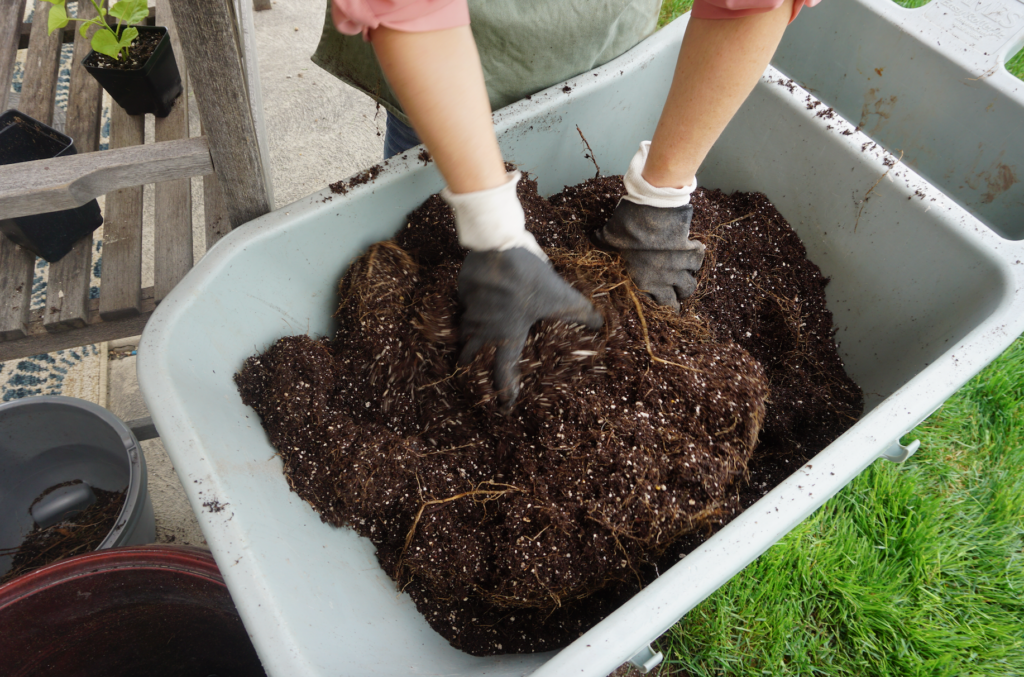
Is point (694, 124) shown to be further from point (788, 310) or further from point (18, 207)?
point (18, 207)

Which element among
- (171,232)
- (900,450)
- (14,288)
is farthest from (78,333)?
(900,450)

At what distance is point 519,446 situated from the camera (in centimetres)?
88

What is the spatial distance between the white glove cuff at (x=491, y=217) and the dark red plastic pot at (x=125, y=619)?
2.10 ft

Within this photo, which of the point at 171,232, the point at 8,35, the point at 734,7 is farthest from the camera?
the point at 8,35

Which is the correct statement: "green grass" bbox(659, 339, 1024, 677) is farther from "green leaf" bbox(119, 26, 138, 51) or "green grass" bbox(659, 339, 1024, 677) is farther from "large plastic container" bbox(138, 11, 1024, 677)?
"green leaf" bbox(119, 26, 138, 51)

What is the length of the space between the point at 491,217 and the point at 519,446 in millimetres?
346

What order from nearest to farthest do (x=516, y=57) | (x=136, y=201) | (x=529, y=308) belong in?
1. (x=529, y=308)
2. (x=516, y=57)
3. (x=136, y=201)

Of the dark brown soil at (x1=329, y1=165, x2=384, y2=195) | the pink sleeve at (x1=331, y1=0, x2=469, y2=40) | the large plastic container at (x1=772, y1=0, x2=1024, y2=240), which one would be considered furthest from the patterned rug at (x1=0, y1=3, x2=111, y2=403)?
the large plastic container at (x1=772, y1=0, x2=1024, y2=240)

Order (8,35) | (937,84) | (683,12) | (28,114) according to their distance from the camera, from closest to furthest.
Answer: (937,84) → (28,114) → (8,35) → (683,12)

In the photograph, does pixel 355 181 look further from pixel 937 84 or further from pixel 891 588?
pixel 891 588

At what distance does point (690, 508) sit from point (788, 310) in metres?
0.46

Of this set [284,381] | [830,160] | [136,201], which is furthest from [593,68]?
[136,201]

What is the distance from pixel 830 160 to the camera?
3.43 ft

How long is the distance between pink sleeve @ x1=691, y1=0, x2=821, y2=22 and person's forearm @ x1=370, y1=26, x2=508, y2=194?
1.06 ft
